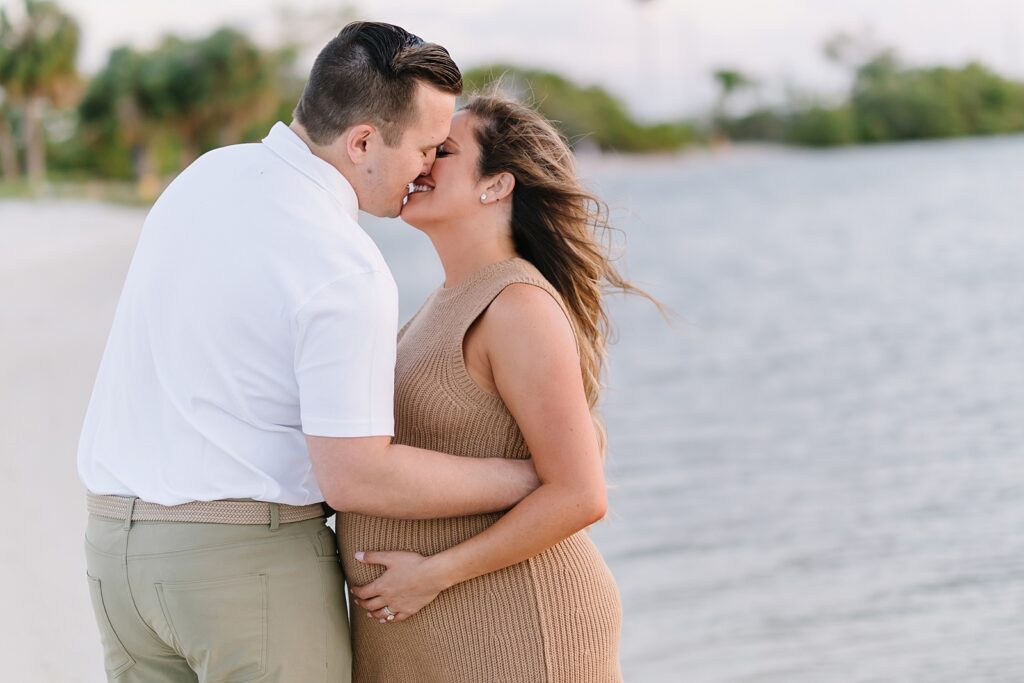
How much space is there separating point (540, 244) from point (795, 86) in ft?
373

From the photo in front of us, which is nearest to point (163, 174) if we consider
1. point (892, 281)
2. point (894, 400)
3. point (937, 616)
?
point (892, 281)

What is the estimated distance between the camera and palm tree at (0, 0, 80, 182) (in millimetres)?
51656

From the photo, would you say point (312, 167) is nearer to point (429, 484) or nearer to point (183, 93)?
point (429, 484)

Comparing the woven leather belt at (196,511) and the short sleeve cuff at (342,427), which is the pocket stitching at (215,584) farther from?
the short sleeve cuff at (342,427)

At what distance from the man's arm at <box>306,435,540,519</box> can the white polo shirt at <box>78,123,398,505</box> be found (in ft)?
0.17

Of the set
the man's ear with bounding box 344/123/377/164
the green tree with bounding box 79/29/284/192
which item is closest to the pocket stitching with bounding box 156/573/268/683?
the man's ear with bounding box 344/123/377/164

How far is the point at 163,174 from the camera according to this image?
2638 inches

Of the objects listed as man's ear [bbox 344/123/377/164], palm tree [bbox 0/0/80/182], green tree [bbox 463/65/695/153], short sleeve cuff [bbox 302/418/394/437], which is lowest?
green tree [bbox 463/65/695/153]

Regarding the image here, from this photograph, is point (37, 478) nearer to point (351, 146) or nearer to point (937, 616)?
point (937, 616)

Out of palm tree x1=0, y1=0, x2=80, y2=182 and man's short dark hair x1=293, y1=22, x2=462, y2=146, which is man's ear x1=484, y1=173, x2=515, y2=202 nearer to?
man's short dark hair x1=293, y1=22, x2=462, y2=146

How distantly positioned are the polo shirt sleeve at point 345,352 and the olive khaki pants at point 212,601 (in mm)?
317

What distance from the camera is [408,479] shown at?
7.61 feet

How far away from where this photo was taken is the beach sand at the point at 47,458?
4898mm

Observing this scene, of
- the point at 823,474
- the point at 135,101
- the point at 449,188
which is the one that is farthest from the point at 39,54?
the point at 449,188
